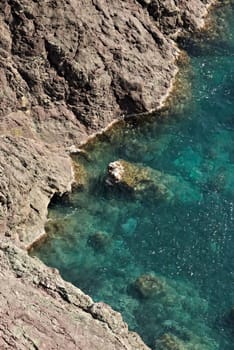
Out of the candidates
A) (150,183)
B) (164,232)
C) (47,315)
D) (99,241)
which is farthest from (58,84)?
(47,315)

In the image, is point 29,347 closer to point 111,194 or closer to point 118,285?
point 118,285

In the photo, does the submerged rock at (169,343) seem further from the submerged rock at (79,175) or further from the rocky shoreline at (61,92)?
the submerged rock at (79,175)

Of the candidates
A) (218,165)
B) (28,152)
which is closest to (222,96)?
(218,165)

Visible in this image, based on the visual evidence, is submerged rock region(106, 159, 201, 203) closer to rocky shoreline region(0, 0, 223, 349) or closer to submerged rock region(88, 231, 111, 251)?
rocky shoreline region(0, 0, 223, 349)

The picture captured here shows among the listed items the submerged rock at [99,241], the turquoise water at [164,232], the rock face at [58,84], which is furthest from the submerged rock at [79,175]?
the submerged rock at [99,241]

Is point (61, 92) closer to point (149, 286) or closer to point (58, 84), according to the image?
point (58, 84)

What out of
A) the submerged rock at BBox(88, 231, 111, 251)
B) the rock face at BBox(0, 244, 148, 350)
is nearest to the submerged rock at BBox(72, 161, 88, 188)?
the submerged rock at BBox(88, 231, 111, 251)
